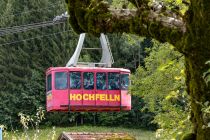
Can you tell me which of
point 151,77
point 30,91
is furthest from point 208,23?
point 30,91

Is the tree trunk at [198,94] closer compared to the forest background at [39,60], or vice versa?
the tree trunk at [198,94]

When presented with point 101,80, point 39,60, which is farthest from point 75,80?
point 39,60

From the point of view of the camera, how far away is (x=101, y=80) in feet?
89.2

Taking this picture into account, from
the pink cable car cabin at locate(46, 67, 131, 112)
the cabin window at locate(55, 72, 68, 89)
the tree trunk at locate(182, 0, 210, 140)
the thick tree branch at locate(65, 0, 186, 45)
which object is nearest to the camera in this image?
the tree trunk at locate(182, 0, 210, 140)

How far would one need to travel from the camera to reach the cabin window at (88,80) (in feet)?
87.9

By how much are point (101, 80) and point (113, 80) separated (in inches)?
18.2

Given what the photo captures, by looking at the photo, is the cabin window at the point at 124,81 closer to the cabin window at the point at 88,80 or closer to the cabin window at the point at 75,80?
the cabin window at the point at 88,80

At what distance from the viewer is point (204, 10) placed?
396 cm

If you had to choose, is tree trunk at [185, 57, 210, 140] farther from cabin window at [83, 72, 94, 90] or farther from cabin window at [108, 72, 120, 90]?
cabin window at [108, 72, 120, 90]

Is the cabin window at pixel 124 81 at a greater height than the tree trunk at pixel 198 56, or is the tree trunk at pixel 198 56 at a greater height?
the tree trunk at pixel 198 56

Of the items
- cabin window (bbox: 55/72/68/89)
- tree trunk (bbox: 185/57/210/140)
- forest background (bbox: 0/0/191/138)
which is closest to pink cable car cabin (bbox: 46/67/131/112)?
cabin window (bbox: 55/72/68/89)

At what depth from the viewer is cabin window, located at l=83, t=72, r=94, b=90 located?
26.8m

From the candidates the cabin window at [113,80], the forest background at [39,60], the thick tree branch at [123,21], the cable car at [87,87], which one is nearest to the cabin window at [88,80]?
the cable car at [87,87]

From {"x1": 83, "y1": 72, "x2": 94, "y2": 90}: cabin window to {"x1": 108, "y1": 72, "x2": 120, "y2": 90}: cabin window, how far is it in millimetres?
680
